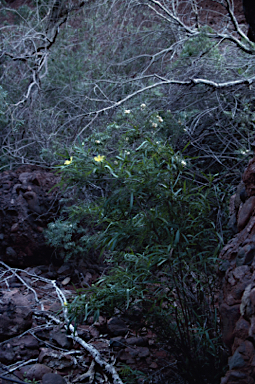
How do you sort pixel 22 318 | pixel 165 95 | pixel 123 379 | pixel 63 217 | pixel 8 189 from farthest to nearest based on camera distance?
pixel 165 95 < pixel 8 189 < pixel 63 217 < pixel 22 318 < pixel 123 379

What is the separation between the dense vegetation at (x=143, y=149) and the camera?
73.0 inches

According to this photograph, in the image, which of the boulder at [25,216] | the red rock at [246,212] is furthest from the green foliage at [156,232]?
the boulder at [25,216]

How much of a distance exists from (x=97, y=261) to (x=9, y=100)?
9.42ft

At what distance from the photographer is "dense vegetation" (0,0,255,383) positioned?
6.08 ft

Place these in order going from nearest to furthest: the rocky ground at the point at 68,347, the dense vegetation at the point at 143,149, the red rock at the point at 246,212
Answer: the red rock at the point at 246,212, the dense vegetation at the point at 143,149, the rocky ground at the point at 68,347

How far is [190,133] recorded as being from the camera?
377 centimetres

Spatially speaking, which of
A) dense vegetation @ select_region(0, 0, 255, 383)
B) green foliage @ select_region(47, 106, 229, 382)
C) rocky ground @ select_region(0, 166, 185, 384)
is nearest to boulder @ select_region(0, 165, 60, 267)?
rocky ground @ select_region(0, 166, 185, 384)

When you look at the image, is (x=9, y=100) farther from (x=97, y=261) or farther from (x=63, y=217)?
(x=97, y=261)

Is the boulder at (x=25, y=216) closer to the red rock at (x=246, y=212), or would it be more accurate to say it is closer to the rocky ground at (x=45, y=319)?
the rocky ground at (x=45, y=319)

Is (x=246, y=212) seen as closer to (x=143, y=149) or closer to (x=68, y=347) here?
(x=143, y=149)

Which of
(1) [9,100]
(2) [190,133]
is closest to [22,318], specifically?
(2) [190,133]

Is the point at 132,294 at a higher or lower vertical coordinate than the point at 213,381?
higher

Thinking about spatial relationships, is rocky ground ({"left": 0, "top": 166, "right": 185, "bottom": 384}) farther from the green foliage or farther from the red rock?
the red rock

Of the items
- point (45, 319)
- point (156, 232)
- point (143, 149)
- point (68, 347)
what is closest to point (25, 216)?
point (45, 319)
